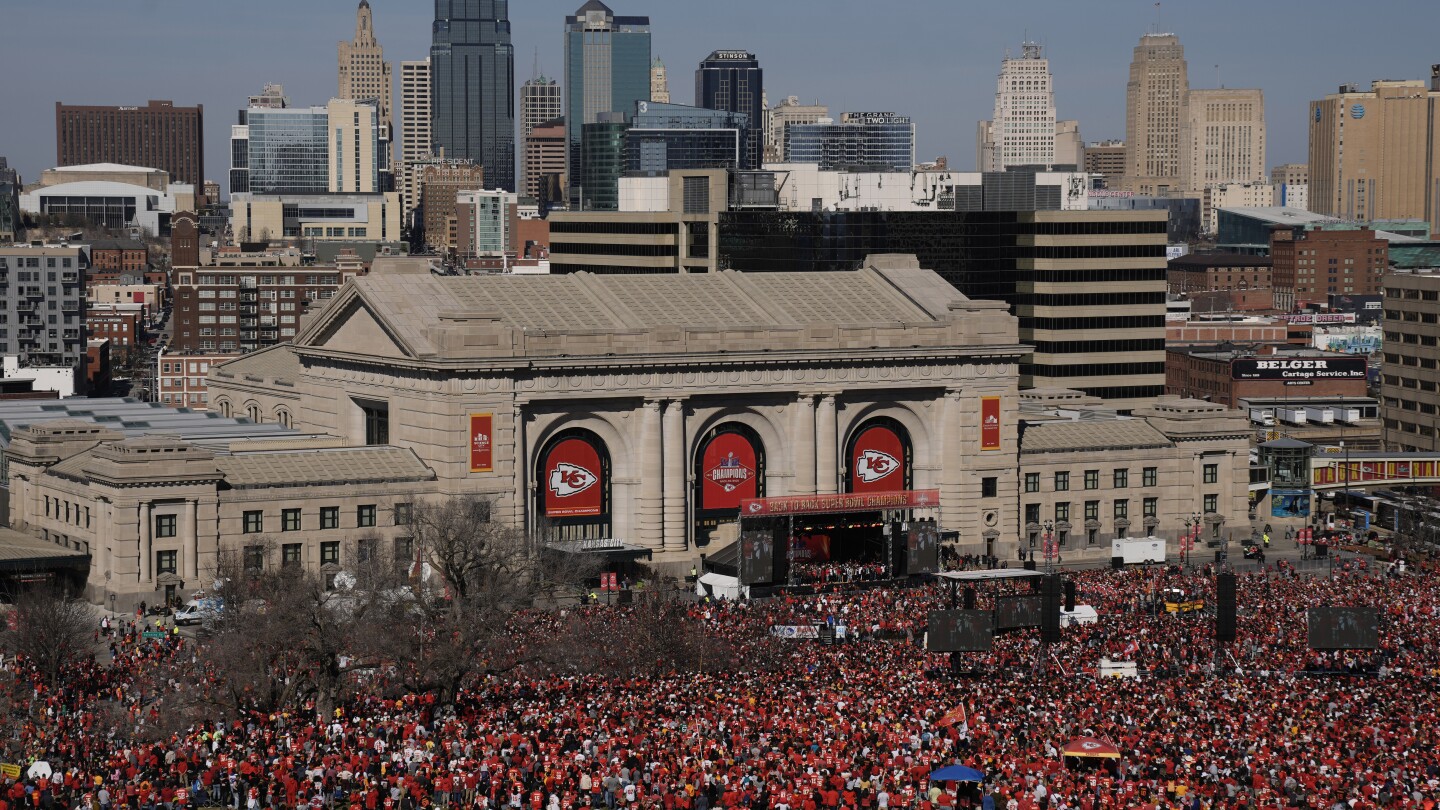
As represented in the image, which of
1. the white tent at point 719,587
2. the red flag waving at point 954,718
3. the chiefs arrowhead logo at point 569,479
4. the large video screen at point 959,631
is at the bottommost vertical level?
the white tent at point 719,587

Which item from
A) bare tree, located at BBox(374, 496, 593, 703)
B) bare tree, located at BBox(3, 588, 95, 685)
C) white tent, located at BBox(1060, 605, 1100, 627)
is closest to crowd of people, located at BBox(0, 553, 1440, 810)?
bare tree, located at BBox(3, 588, 95, 685)

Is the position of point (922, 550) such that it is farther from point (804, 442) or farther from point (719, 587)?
point (804, 442)

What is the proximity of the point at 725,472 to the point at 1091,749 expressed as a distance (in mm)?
60896

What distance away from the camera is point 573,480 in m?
127

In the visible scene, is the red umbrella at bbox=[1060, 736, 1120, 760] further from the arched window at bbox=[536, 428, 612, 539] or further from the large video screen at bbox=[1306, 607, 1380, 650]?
the arched window at bbox=[536, 428, 612, 539]

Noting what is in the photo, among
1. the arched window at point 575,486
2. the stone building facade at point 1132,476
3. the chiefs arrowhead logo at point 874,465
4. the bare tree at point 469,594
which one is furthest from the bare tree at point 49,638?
the stone building facade at point 1132,476

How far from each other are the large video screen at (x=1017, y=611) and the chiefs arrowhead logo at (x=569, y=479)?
1320 inches

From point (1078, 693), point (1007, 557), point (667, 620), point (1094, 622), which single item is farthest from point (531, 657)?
point (1007, 557)

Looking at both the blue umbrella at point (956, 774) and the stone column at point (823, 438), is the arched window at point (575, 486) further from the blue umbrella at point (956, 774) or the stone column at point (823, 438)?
the blue umbrella at point (956, 774)

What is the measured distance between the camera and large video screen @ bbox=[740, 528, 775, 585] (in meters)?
119

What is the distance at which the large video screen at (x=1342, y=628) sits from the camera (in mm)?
91188

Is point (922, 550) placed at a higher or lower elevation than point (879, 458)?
lower

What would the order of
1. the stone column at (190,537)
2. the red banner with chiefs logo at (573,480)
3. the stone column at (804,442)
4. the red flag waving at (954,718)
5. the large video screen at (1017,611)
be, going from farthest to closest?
the stone column at (804,442)
the red banner with chiefs logo at (573,480)
the stone column at (190,537)
the large video screen at (1017,611)
the red flag waving at (954,718)

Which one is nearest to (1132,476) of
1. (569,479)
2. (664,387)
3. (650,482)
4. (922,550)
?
(922,550)
